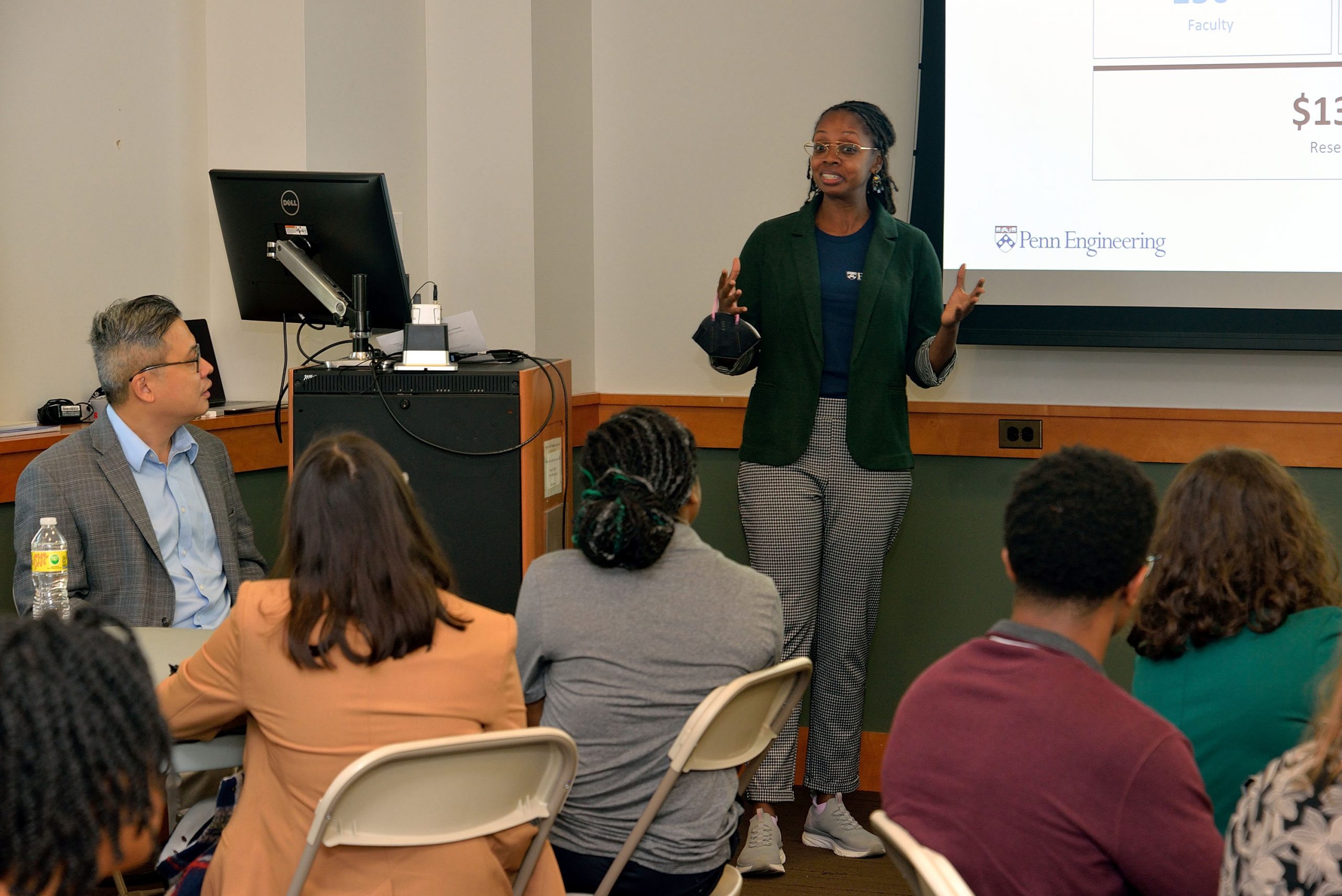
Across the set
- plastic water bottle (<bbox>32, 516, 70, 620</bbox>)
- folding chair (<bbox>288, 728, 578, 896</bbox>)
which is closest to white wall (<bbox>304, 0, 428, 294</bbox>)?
plastic water bottle (<bbox>32, 516, 70, 620</bbox>)

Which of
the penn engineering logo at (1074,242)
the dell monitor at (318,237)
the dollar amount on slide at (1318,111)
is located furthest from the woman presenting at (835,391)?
the dollar amount on slide at (1318,111)

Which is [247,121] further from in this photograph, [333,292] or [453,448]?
[453,448]

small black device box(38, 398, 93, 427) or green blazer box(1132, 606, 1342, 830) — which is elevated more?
small black device box(38, 398, 93, 427)

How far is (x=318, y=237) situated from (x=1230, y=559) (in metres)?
2.01

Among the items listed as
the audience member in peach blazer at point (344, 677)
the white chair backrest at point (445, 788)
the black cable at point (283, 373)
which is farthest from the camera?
the black cable at point (283, 373)

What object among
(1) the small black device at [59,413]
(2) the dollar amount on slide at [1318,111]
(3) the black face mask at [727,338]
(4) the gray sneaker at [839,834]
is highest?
(2) the dollar amount on slide at [1318,111]

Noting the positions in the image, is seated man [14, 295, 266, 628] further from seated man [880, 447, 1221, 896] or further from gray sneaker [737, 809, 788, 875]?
seated man [880, 447, 1221, 896]

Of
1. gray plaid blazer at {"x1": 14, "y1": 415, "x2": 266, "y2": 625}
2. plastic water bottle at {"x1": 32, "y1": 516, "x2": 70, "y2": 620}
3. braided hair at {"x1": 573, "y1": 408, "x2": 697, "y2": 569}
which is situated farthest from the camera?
gray plaid blazer at {"x1": 14, "y1": 415, "x2": 266, "y2": 625}

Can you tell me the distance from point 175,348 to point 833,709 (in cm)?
186

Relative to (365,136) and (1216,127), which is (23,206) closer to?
(365,136)

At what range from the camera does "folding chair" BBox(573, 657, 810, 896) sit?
168cm

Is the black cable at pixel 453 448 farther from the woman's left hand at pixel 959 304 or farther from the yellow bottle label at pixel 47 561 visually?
the woman's left hand at pixel 959 304

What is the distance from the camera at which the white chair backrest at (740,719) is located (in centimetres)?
168

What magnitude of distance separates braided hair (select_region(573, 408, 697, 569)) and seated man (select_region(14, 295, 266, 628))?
106 centimetres
